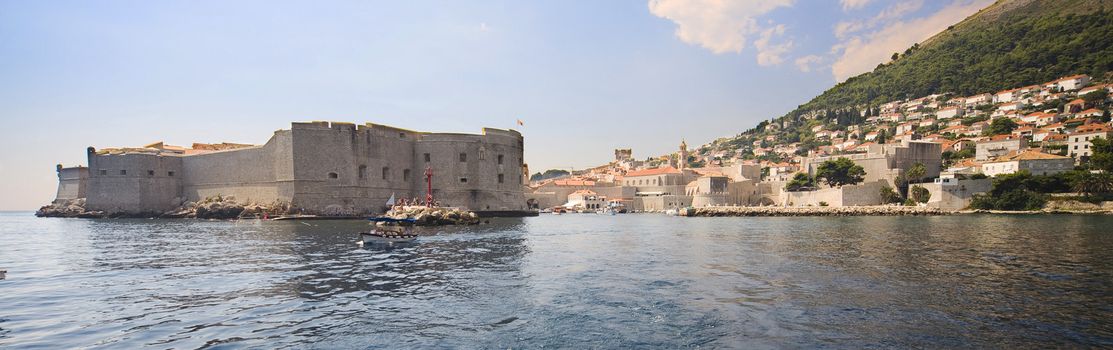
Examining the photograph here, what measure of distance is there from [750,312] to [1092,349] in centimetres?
334

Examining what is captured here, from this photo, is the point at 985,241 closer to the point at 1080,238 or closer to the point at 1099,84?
the point at 1080,238

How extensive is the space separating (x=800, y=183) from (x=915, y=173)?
14.0m

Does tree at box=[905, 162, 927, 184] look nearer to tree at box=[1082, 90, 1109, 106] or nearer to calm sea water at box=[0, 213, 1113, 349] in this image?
calm sea water at box=[0, 213, 1113, 349]

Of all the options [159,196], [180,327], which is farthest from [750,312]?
[159,196]

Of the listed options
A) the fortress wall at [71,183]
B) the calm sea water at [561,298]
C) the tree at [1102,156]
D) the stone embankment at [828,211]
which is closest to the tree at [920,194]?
the stone embankment at [828,211]

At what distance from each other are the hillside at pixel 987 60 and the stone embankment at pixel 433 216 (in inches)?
3546

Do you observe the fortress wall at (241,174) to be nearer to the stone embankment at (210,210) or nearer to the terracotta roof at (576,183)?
the stone embankment at (210,210)

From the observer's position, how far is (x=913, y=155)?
51.6 meters

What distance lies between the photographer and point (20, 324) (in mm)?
6816

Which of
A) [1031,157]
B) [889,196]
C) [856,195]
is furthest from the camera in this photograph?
[856,195]

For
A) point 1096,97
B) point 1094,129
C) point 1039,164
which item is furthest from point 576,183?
point 1096,97

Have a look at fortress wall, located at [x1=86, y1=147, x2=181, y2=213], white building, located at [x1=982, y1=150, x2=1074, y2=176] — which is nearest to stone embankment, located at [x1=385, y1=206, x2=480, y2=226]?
fortress wall, located at [x1=86, y1=147, x2=181, y2=213]

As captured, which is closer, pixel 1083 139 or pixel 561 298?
pixel 561 298

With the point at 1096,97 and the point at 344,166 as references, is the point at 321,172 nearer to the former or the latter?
the point at 344,166
